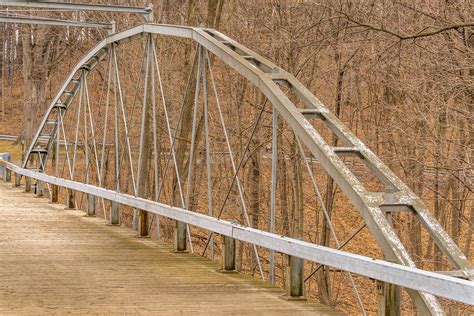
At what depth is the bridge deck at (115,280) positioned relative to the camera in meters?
9.03

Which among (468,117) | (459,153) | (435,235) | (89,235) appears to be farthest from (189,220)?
(459,153)

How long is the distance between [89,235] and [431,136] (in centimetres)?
687

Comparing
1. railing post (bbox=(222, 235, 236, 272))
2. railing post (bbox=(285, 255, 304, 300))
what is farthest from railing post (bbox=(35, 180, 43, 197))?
railing post (bbox=(285, 255, 304, 300))

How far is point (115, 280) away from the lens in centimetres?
1074

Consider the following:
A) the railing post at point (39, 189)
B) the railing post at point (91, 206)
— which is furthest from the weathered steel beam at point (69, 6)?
the railing post at point (39, 189)

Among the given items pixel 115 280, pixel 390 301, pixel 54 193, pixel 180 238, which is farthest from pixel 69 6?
pixel 390 301

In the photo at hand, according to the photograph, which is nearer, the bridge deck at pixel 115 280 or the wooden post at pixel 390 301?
the wooden post at pixel 390 301

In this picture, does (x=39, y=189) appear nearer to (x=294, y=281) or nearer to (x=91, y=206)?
(x=91, y=206)

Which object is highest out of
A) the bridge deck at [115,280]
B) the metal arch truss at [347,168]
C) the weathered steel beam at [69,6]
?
the weathered steel beam at [69,6]

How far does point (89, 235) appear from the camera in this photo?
15562 millimetres

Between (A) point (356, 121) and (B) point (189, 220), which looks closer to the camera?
(B) point (189, 220)

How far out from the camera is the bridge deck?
29.6 feet

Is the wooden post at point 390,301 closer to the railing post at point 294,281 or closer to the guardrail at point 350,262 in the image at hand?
the guardrail at point 350,262

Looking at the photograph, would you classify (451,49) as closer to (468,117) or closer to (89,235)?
(468,117)
